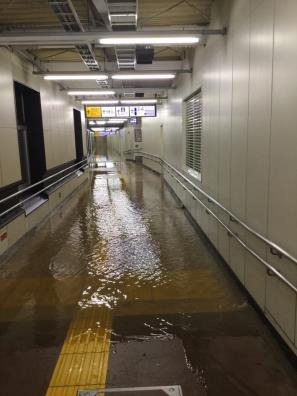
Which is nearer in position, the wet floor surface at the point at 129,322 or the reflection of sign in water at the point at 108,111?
the wet floor surface at the point at 129,322

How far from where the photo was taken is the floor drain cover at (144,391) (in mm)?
2145

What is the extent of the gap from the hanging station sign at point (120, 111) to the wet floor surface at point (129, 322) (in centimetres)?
813

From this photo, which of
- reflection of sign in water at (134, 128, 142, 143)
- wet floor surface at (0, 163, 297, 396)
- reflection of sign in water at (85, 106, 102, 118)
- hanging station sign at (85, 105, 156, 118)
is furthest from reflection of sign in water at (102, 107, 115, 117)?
wet floor surface at (0, 163, 297, 396)

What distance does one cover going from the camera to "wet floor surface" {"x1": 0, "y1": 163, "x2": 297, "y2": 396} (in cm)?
229

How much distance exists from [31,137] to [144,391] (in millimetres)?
5904

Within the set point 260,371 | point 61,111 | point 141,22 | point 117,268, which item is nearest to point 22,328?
point 117,268

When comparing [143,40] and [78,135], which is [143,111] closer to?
[78,135]

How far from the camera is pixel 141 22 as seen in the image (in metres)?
5.24

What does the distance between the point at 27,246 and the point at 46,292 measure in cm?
174

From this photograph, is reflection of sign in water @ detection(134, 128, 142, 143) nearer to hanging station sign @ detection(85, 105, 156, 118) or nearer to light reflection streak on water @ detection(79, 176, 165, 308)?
hanging station sign @ detection(85, 105, 156, 118)

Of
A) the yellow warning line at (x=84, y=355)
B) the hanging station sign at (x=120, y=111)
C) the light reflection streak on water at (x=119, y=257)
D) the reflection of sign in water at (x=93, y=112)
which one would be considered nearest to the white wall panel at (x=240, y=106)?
the light reflection streak on water at (x=119, y=257)

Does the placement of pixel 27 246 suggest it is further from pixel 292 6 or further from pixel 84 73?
pixel 292 6

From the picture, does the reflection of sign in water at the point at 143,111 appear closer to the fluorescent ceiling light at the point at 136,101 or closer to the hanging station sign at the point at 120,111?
the hanging station sign at the point at 120,111

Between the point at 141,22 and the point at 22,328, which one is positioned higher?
the point at 141,22
